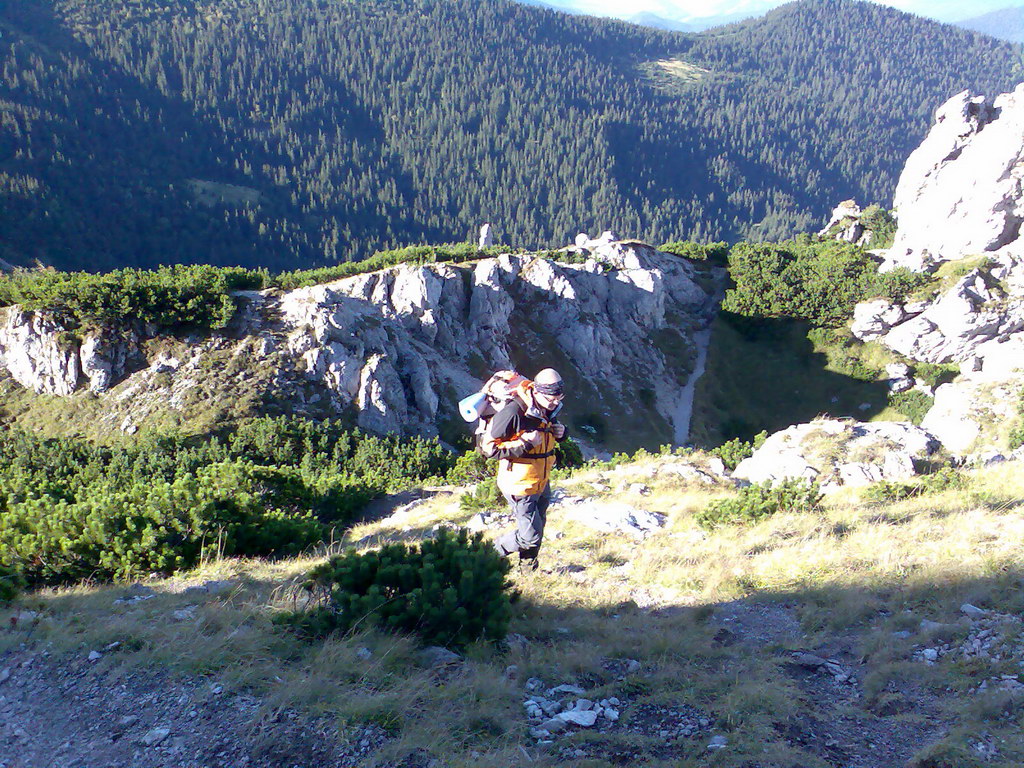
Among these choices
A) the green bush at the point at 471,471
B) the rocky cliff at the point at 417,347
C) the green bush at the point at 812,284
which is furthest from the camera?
the green bush at the point at 812,284

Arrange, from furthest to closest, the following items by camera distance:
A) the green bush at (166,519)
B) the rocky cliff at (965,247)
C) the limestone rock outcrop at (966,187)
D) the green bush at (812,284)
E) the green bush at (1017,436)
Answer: the limestone rock outcrop at (966,187)
the green bush at (812,284)
the rocky cliff at (965,247)
the green bush at (1017,436)
the green bush at (166,519)

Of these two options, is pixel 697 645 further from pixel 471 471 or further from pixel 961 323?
pixel 961 323

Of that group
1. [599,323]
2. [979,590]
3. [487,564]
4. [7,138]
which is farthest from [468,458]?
[7,138]

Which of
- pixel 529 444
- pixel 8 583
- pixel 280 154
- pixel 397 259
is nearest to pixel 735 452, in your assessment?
pixel 529 444

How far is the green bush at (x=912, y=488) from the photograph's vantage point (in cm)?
969

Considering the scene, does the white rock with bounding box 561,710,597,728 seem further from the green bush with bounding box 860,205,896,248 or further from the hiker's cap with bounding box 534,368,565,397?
the green bush with bounding box 860,205,896,248

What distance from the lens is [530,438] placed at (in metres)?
6.52

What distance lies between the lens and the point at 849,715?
4.34 metres

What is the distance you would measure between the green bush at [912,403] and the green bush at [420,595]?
138ft

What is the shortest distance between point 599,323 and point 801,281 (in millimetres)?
19763

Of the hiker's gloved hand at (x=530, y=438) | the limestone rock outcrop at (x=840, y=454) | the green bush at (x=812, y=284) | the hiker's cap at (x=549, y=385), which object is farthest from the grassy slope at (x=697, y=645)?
the green bush at (x=812, y=284)

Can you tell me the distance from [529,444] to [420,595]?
78.3 inches

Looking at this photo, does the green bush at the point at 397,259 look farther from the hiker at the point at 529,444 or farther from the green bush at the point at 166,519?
the hiker at the point at 529,444

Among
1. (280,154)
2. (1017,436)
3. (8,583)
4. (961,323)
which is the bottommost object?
(961,323)
